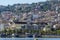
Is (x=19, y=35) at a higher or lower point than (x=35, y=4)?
lower

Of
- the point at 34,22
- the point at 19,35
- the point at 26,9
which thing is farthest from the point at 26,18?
the point at 19,35

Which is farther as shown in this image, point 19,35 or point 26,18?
point 26,18

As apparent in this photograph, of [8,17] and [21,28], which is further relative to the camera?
[8,17]

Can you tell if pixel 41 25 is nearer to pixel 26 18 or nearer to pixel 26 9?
pixel 26 18

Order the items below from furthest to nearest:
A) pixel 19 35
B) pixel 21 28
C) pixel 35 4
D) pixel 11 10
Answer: pixel 35 4
pixel 11 10
pixel 21 28
pixel 19 35

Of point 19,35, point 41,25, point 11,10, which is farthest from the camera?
point 11,10

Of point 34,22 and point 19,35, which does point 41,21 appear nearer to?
point 34,22

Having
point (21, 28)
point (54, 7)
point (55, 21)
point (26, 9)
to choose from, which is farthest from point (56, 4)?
point (21, 28)

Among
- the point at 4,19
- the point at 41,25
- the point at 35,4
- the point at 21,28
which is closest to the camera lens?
the point at 21,28

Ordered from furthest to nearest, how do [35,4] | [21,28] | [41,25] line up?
[35,4]
[41,25]
[21,28]
